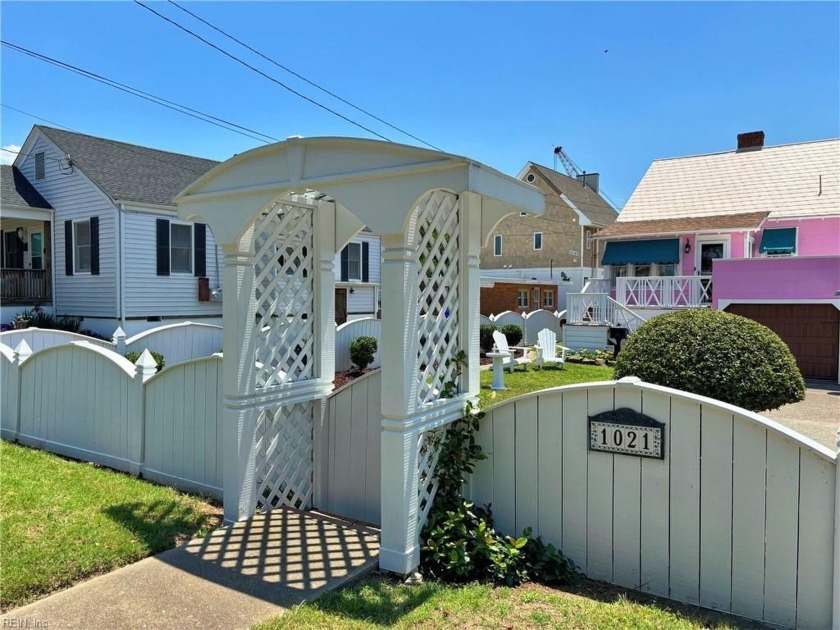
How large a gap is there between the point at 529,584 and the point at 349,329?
976 centimetres

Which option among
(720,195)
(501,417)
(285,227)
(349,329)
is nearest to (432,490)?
(501,417)

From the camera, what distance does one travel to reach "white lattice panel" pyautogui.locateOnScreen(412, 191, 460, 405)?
147 inches

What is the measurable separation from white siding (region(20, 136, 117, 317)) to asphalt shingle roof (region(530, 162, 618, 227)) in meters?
22.4

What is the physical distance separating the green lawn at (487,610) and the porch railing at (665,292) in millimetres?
14676

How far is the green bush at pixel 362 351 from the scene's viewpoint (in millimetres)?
12531

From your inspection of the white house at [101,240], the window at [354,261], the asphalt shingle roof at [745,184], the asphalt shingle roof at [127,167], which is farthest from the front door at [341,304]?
the asphalt shingle roof at [745,184]

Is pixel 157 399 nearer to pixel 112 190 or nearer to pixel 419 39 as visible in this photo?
pixel 419 39

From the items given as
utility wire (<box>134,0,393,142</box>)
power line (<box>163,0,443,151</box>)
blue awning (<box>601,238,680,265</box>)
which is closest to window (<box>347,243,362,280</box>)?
power line (<box>163,0,443,151</box>)

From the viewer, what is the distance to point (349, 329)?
1288 centimetres

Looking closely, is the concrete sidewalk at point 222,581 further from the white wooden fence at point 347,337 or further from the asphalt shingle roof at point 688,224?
the asphalt shingle roof at point 688,224

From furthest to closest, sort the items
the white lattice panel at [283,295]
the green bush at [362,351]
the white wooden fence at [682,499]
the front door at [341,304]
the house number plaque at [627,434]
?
the front door at [341,304] → the green bush at [362,351] → the white lattice panel at [283,295] → the house number plaque at [627,434] → the white wooden fence at [682,499]

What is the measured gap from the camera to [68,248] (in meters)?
15.5

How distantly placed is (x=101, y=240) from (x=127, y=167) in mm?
2689

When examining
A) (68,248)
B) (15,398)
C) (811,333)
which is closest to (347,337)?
(15,398)
